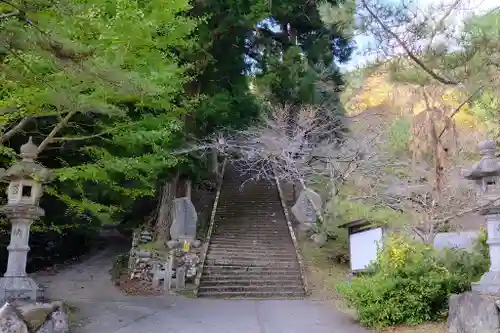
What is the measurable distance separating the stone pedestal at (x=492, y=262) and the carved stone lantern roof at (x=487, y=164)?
64 centimetres

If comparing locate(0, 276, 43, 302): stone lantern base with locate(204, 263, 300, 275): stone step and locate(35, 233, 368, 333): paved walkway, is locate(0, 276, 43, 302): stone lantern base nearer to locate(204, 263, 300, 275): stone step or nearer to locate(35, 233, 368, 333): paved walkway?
locate(35, 233, 368, 333): paved walkway

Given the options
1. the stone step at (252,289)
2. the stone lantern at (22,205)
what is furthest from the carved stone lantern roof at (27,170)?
the stone step at (252,289)

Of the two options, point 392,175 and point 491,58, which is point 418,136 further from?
point 392,175

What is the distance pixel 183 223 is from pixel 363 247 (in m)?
5.78

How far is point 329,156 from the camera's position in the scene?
13820 mm

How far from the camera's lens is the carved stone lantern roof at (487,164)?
7.05 metres

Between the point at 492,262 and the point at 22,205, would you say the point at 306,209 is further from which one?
the point at 22,205

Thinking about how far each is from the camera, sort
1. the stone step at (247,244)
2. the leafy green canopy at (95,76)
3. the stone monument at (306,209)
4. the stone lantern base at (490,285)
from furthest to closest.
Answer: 1. the stone monument at (306,209)
2. the stone step at (247,244)
3. the stone lantern base at (490,285)
4. the leafy green canopy at (95,76)

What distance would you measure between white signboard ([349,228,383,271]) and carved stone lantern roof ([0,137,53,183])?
8.51 meters

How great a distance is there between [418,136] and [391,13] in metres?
2.41

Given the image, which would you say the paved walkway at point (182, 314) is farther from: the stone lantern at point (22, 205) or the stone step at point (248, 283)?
the stone lantern at point (22, 205)

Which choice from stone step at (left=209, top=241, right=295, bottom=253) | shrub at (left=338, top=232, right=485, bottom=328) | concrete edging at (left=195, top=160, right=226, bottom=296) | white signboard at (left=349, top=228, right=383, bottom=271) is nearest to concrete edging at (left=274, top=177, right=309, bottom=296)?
stone step at (left=209, top=241, right=295, bottom=253)

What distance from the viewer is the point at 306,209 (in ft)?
57.1

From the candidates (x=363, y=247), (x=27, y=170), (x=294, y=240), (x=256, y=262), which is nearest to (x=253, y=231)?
(x=294, y=240)
